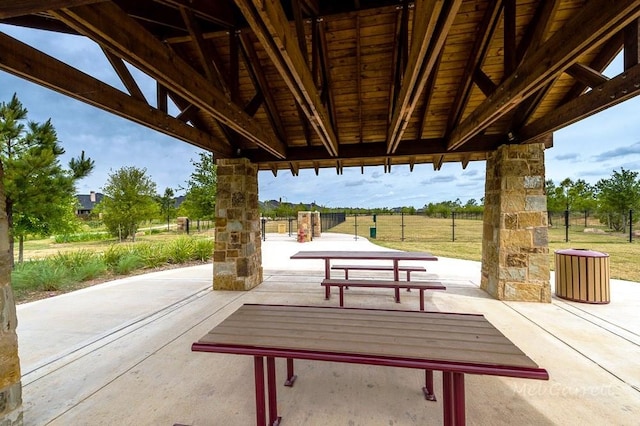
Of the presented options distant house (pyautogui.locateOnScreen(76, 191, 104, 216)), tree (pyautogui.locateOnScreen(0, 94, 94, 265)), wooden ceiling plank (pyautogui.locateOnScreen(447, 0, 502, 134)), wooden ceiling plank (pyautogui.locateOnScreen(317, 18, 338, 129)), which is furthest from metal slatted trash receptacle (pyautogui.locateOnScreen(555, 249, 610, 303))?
distant house (pyautogui.locateOnScreen(76, 191, 104, 216))

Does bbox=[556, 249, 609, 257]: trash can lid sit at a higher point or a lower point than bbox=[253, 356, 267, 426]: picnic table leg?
higher

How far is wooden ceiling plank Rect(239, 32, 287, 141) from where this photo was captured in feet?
10.6

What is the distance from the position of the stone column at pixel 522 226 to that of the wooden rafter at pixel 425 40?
300cm

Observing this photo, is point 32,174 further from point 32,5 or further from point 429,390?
point 429,390

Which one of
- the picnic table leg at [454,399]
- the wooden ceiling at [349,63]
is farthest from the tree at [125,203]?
the picnic table leg at [454,399]

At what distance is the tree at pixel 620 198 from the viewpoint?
52.8ft

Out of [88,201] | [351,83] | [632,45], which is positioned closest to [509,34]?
[632,45]

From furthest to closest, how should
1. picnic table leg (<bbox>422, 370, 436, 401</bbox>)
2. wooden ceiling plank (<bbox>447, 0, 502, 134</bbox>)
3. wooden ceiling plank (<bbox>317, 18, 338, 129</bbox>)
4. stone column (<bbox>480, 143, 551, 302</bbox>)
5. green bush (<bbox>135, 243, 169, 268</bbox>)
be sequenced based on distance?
green bush (<bbox>135, 243, 169, 268</bbox>)
stone column (<bbox>480, 143, 551, 302</bbox>)
wooden ceiling plank (<bbox>317, 18, 338, 129</bbox>)
wooden ceiling plank (<bbox>447, 0, 502, 134</bbox>)
picnic table leg (<bbox>422, 370, 436, 401</bbox>)

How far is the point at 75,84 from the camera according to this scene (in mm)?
2316

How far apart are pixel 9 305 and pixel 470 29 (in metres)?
4.98

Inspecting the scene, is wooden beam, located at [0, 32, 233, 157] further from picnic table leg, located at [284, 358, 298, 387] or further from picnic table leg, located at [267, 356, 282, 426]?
picnic table leg, located at [284, 358, 298, 387]

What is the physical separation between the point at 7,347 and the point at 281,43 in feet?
8.94

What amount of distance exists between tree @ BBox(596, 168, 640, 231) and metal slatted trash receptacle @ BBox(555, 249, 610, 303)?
59.6ft

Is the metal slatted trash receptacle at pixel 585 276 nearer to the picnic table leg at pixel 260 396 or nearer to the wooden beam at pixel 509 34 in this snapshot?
the wooden beam at pixel 509 34
